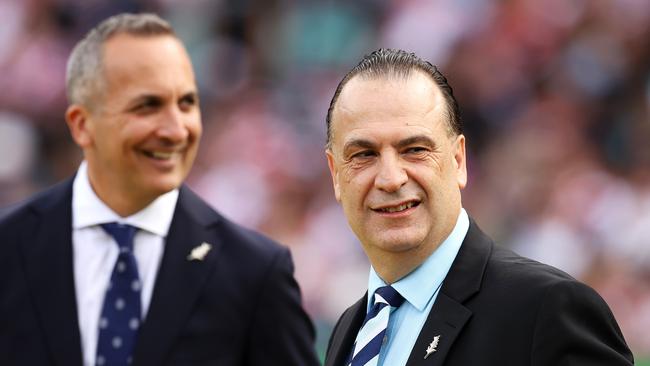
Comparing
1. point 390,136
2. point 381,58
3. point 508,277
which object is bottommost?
point 508,277

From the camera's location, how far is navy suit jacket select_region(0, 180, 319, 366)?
416 centimetres

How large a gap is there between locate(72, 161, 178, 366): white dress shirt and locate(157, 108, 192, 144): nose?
27 cm

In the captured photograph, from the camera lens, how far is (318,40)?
11430 millimetres

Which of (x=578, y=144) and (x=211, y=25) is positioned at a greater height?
(x=211, y=25)

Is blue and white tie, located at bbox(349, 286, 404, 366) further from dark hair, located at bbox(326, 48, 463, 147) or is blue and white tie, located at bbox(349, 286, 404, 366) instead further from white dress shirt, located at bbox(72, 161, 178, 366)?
white dress shirt, located at bbox(72, 161, 178, 366)

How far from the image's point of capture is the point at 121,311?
4.18 m

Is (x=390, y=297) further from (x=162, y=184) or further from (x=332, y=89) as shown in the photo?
(x=332, y=89)

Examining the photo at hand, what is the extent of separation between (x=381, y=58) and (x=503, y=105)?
7.48 meters

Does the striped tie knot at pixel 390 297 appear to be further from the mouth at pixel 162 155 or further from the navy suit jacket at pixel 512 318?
the mouth at pixel 162 155

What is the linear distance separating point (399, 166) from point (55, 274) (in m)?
1.66

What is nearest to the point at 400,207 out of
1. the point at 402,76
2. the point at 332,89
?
the point at 402,76

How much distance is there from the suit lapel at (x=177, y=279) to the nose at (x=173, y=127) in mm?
298

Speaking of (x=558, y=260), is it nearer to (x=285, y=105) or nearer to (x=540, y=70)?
(x=540, y=70)

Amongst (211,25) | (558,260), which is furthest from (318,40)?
(558,260)
